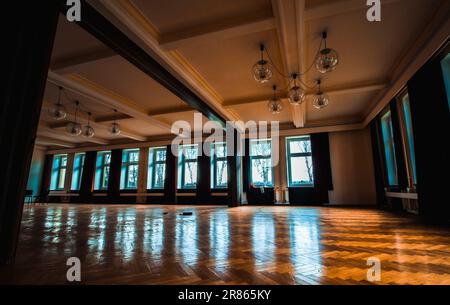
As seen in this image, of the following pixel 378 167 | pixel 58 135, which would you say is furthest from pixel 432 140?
pixel 58 135

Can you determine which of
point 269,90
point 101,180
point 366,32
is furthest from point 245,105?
point 101,180

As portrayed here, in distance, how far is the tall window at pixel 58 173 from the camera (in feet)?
43.2

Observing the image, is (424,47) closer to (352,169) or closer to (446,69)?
(446,69)

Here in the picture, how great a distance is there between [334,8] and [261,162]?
7221mm

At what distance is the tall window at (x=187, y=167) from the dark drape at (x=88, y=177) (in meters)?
5.04

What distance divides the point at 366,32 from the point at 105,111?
7534mm

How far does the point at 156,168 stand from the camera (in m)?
11.7

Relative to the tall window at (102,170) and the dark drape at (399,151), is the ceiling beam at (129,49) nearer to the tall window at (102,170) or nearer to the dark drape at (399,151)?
the dark drape at (399,151)

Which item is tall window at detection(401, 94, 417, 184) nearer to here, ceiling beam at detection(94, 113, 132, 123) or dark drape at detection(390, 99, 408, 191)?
dark drape at detection(390, 99, 408, 191)

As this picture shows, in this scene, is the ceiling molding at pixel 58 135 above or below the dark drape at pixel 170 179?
above

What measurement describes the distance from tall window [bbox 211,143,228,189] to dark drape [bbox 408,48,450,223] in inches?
287

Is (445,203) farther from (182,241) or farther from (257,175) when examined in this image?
(257,175)

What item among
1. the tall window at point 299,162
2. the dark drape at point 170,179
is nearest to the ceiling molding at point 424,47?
the tall window at point 299,162

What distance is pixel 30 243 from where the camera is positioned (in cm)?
230
